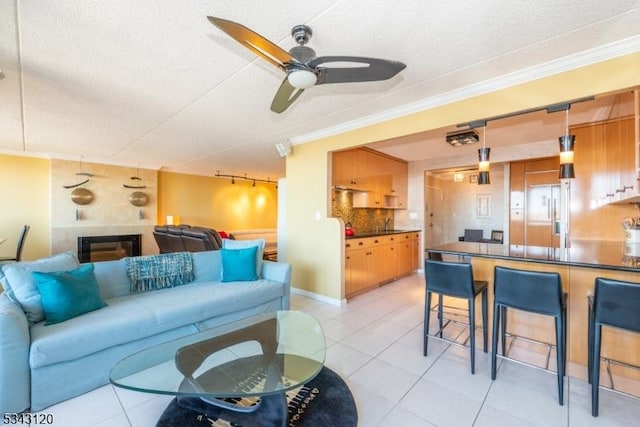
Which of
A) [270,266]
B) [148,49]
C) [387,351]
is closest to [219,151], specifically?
[270,266]

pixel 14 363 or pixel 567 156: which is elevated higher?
pixel 567 156

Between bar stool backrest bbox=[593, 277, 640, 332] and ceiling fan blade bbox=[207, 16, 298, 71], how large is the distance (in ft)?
7.93

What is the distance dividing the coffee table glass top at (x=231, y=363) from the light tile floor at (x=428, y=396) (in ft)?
1.35

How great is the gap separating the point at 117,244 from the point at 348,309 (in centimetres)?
566

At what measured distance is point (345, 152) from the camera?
4.58m

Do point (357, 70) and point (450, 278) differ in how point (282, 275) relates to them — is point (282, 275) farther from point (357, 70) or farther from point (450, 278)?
point (357, 70)

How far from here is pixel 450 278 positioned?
2.43 meters

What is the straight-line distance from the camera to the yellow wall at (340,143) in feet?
6.97

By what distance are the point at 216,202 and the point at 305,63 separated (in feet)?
23.4

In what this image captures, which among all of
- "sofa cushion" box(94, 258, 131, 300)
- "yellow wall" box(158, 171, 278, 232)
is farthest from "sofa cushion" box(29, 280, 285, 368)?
"yellow wall" box(158, 171, 278, 232)

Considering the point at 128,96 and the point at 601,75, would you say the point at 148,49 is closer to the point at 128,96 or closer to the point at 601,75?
the point at 128,96

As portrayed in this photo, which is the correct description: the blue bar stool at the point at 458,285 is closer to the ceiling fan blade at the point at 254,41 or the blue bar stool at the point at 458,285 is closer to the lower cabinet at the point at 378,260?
the lower cabinet at the point at 378,260

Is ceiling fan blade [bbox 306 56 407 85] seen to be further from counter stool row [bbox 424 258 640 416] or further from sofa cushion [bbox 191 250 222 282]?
sofa cushion [bbox 191 250 222 282]

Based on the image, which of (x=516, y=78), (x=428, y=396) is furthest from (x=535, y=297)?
(x=516, y=78)
